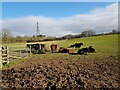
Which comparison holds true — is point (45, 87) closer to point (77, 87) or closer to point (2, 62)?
point (77, 87)

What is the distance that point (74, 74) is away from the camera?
9.95m

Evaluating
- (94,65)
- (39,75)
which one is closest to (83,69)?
(94,65)

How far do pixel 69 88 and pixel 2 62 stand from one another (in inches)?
246

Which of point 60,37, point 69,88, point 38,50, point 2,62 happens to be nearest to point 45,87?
point 69,88

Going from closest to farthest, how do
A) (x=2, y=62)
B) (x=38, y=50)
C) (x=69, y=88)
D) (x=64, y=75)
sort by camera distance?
(x=69, y=88)
(x=64, y=75)
(x=2, y=62)
(x=38, y=50)

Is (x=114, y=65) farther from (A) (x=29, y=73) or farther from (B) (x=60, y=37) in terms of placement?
(B) (x=60, y=37)

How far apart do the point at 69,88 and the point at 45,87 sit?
868mm

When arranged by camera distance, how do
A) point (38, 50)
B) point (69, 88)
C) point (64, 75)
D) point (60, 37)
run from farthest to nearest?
point (60, 37)
point (38, 50)
point (64, 75)
point (69, 88)

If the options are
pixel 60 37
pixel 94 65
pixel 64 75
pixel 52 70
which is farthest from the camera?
pixel 60 37

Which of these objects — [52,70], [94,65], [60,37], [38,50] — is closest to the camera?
[52,70]

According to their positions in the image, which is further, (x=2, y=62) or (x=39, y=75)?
(x=2, y=62)

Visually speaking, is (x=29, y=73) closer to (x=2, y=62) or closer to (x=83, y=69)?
(x=83, y=69)

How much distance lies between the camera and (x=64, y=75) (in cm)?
980

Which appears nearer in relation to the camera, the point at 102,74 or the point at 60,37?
the point at 102,74
